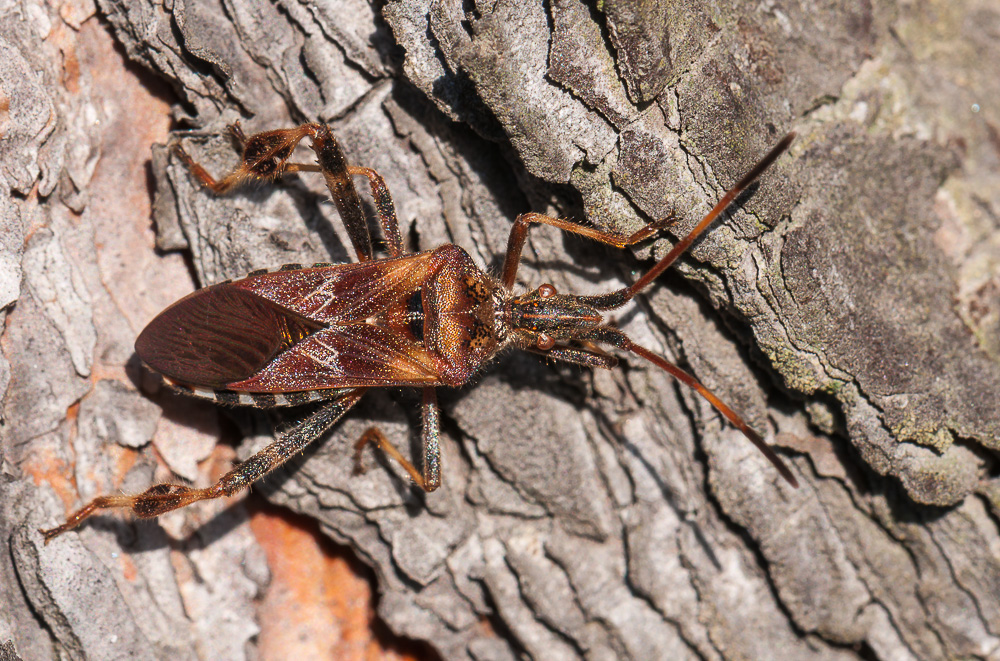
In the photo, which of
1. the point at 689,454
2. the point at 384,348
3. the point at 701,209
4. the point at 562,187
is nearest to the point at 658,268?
the point at 701,209

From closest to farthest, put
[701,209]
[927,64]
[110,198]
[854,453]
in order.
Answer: [701,209], [110,198], [854,453], [927,64]

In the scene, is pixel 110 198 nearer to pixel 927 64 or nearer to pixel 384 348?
pixel 384 348

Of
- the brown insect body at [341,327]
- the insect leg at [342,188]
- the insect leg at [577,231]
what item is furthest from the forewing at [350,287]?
the insect leg at [577,231]

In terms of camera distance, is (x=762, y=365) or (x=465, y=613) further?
(x=465, y=613)

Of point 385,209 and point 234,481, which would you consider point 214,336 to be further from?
point 385,209

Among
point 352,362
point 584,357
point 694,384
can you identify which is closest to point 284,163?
point 352,362

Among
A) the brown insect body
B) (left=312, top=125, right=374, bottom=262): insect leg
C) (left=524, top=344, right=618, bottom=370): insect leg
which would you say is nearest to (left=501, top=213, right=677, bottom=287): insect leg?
the brown insect body

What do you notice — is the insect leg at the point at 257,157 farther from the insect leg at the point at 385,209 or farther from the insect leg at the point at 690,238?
the insect leg at the point at 690,238
